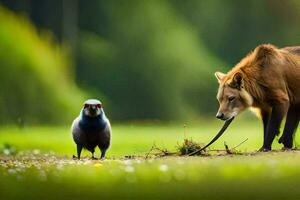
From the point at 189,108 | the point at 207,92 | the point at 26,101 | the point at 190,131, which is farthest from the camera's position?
the point at 207,92

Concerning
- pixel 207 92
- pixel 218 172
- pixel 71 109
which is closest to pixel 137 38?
pixel 207 92

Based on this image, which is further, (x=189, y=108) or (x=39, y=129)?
(x=189, y=108)

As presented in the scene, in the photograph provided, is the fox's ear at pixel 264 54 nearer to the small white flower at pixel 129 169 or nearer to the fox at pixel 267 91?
the fox at pixel 267 91

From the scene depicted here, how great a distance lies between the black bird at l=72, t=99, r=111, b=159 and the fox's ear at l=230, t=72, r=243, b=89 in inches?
44.5

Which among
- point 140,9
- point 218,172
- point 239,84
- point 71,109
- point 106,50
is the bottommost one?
point 218,172

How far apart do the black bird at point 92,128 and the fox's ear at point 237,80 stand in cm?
113

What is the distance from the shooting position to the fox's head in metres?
7.43

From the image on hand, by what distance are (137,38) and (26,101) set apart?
3.43 metres

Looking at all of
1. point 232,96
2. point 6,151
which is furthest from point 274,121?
point 6,151

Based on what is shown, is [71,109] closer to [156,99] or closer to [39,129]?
[39,129]

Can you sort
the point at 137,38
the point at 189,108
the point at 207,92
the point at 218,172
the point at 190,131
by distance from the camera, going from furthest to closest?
the point at 137,38 → the point at 207,92 → the point at 189,108 → the point at 190,131 → the point at 218,172

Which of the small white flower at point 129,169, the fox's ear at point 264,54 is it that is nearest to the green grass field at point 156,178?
the small white flower at point 129,169

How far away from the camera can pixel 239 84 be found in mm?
7516

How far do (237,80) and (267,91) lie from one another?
1.09 feet
